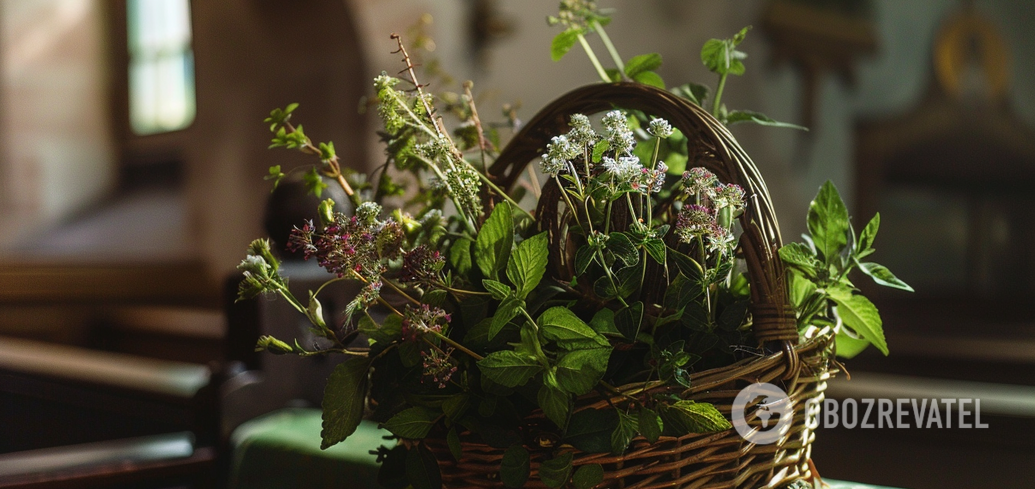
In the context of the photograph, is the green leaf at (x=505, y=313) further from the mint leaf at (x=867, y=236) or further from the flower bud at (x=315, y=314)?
the mint leaf at (x=867, y=236)

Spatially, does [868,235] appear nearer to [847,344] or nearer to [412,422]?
[847,344]

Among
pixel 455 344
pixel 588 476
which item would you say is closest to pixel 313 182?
pixel 455 344

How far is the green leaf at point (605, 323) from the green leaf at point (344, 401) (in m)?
0.17

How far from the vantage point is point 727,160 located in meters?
0.60

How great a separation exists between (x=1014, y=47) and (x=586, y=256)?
3.42 m

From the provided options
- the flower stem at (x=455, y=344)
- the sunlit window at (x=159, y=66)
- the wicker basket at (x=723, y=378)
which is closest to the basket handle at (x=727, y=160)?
the wicker basket at (x=723, y=378)

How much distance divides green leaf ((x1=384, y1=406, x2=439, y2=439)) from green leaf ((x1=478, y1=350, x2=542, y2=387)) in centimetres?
7

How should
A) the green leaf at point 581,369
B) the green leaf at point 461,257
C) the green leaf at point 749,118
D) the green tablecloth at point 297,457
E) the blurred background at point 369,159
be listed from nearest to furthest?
the green leaf at point 581,369, the green leaf at point 461,257, the green leaf at point 749,118, the green tablecloth at point 297,457, the blurred background at point 369,159

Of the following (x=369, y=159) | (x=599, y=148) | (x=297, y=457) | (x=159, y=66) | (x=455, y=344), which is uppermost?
(x=159, y=66)

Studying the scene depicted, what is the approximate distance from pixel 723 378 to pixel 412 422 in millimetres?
219

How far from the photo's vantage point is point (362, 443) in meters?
0.87

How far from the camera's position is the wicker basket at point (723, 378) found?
54cm

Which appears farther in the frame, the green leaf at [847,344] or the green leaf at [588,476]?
the green leaf at [847,344]

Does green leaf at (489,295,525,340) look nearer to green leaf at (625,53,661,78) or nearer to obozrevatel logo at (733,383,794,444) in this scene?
obozrevatel logo at (733,383,794,444)
